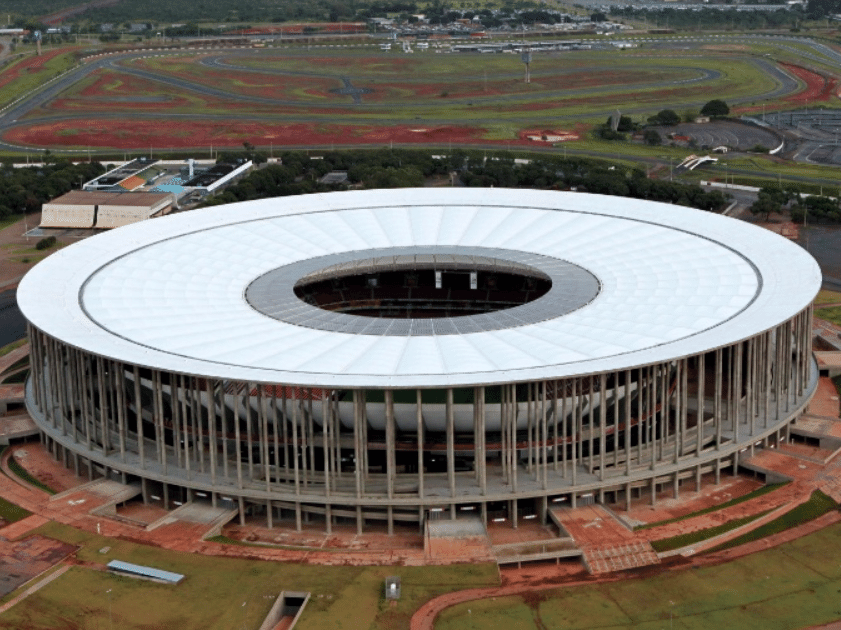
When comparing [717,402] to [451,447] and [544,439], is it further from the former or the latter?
[451,447]

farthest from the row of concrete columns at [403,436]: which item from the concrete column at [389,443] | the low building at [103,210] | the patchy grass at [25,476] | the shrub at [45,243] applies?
the low building at [103,210]

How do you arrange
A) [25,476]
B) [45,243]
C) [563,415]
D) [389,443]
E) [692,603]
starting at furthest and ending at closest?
[45,243], [25,476], [563,415], [389,443], [692,603]

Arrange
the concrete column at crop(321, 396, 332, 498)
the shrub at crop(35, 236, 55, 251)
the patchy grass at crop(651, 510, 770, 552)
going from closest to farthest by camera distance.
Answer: the patchy grass at crop(651, 510, 770, 552) → the concrete column at crop(321, 396, 332, 498) → the shrub at crop(35, 236, 55, 251)

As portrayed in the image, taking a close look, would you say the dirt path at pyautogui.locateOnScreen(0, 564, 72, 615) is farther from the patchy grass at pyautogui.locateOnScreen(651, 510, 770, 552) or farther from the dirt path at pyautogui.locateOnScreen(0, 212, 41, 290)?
the dirt path at pyautogui.locateOnScreen(0, 212, 41, 290)

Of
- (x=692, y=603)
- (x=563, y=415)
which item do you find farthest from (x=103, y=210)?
(x=692, y=603)

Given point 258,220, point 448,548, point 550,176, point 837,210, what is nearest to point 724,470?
point 448,548

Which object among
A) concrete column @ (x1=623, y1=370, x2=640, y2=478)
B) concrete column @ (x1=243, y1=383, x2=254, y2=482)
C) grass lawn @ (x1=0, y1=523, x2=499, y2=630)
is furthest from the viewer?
concrete column @ (x1=623, y1=370, x2=640, y2=478)

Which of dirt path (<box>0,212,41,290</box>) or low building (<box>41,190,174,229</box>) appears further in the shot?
low building (<box>41,190,174,229</box>)

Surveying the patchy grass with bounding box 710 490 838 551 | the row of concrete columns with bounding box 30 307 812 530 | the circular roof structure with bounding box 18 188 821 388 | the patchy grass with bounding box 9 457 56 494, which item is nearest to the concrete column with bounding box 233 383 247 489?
the row of concrete columns with bounding box 30 307 812 530
